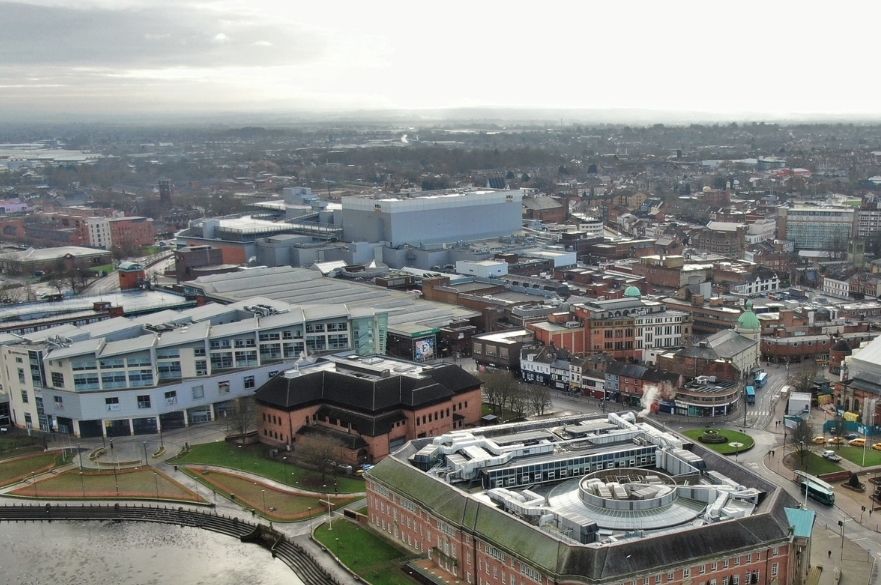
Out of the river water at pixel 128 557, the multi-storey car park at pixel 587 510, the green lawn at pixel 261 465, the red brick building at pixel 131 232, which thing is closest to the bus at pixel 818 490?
the multi-storey car park at pixel 587 510

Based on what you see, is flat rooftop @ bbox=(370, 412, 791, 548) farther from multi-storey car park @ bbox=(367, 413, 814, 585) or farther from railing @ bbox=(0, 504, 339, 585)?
railing @ bbox=(0, 504, 339, 585)

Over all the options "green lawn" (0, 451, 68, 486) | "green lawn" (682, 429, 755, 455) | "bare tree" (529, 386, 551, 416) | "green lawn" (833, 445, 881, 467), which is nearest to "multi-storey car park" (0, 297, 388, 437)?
"green lawn" (0, 451, 68, 486)

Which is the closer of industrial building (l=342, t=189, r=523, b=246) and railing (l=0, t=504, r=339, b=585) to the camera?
railing (l=0, t=504, r=339, b=585)

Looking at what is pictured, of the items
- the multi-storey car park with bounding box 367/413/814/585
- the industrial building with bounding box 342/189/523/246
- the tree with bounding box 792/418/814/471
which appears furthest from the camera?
the industrial building with bounding box 342/189/523/246

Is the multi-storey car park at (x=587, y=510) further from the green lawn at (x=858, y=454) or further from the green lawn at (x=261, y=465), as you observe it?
the green lawn at (x=858, y=454)

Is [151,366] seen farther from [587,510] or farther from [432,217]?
[432,217]

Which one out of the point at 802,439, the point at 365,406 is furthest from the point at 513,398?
the point at 802,439

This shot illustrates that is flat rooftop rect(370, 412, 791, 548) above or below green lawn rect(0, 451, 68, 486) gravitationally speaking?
above
